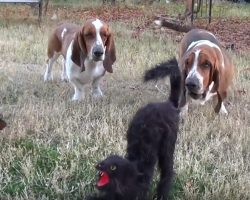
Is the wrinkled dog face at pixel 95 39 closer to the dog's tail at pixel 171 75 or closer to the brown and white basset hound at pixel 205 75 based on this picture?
the brown and white basset hound at pixel 205 75

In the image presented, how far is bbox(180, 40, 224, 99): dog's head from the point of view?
6.29 m

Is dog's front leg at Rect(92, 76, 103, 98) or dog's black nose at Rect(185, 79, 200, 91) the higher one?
dog's black nose at Rect(185, 79, 200, 91)

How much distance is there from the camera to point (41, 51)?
10.8 m

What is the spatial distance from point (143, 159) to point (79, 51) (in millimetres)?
3728

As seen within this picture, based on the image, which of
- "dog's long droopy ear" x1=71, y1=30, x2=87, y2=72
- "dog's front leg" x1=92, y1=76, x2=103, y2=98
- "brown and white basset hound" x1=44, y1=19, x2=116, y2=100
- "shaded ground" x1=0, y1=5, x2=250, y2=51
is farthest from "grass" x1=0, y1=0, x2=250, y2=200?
"shaded ground" x1=0, y1=5, x2=250, y2=51

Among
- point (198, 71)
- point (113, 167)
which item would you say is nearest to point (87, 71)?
point (198, 71)

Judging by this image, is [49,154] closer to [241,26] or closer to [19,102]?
[19,102]

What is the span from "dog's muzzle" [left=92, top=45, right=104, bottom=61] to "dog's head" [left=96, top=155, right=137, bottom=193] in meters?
3.62

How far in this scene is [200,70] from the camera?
20.9ft

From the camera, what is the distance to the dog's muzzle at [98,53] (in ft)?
23.0

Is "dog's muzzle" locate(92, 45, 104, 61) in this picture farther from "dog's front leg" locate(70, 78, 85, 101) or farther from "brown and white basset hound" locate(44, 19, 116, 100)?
"dog's front leg" locate(70, 78, 85, 101)

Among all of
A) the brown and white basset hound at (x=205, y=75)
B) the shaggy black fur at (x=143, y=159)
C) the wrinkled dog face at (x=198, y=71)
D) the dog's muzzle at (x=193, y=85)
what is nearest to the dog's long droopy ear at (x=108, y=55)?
the brown and white basset hound at (x=205, y=75)

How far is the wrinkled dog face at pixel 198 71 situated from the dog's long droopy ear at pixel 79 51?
4.27ft

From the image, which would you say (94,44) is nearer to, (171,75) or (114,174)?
(171,75)
